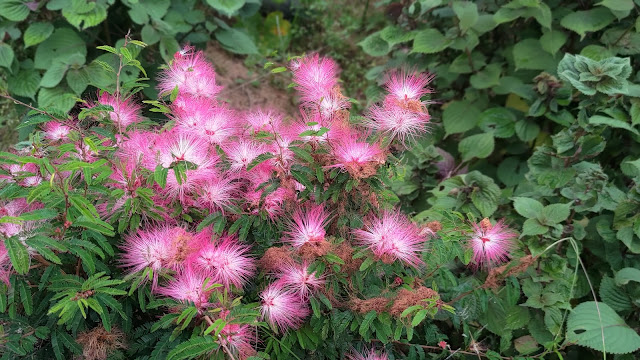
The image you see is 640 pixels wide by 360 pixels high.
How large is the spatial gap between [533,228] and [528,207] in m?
0.11

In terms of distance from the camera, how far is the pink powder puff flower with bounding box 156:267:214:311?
136 centimetres

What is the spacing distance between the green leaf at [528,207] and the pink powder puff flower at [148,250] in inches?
52.8

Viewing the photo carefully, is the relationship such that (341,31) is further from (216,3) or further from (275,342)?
(275,342)

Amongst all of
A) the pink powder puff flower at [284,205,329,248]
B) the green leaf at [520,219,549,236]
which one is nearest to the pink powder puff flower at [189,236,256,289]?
the pink powder puff flower at [284,205,329,248]

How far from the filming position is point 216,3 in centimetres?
326

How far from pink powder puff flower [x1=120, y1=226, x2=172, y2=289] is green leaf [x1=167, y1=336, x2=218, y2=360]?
0.59 ft

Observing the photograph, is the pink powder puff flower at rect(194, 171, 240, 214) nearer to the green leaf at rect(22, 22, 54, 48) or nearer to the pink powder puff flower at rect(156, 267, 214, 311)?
the pink powder puff flower at rect(156, 267, 214, 311)

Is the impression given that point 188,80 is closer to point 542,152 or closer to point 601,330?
point 542,152

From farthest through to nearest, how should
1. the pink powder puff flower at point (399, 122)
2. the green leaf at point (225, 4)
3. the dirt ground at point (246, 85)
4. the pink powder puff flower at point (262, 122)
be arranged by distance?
the dirt ground at point (246, 85)
the green leaf at point (225, 4)
the pink powder puff flower at point (262, 122)
the pink powder puff flower at point (399, 122)

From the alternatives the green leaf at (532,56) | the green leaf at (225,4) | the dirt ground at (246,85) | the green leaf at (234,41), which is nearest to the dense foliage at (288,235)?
the green leaf at (532,56)

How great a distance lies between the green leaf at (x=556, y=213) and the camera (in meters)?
2.13

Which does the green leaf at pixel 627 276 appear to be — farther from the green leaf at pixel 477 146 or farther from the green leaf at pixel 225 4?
the green leaf at pixel 225 4

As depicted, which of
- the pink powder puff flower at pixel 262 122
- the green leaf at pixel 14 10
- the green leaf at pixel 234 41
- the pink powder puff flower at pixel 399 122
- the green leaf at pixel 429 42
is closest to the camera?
the pink powder puff flower at pixel 399 122

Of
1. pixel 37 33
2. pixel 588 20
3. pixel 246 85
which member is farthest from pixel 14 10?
pixel 588 20
